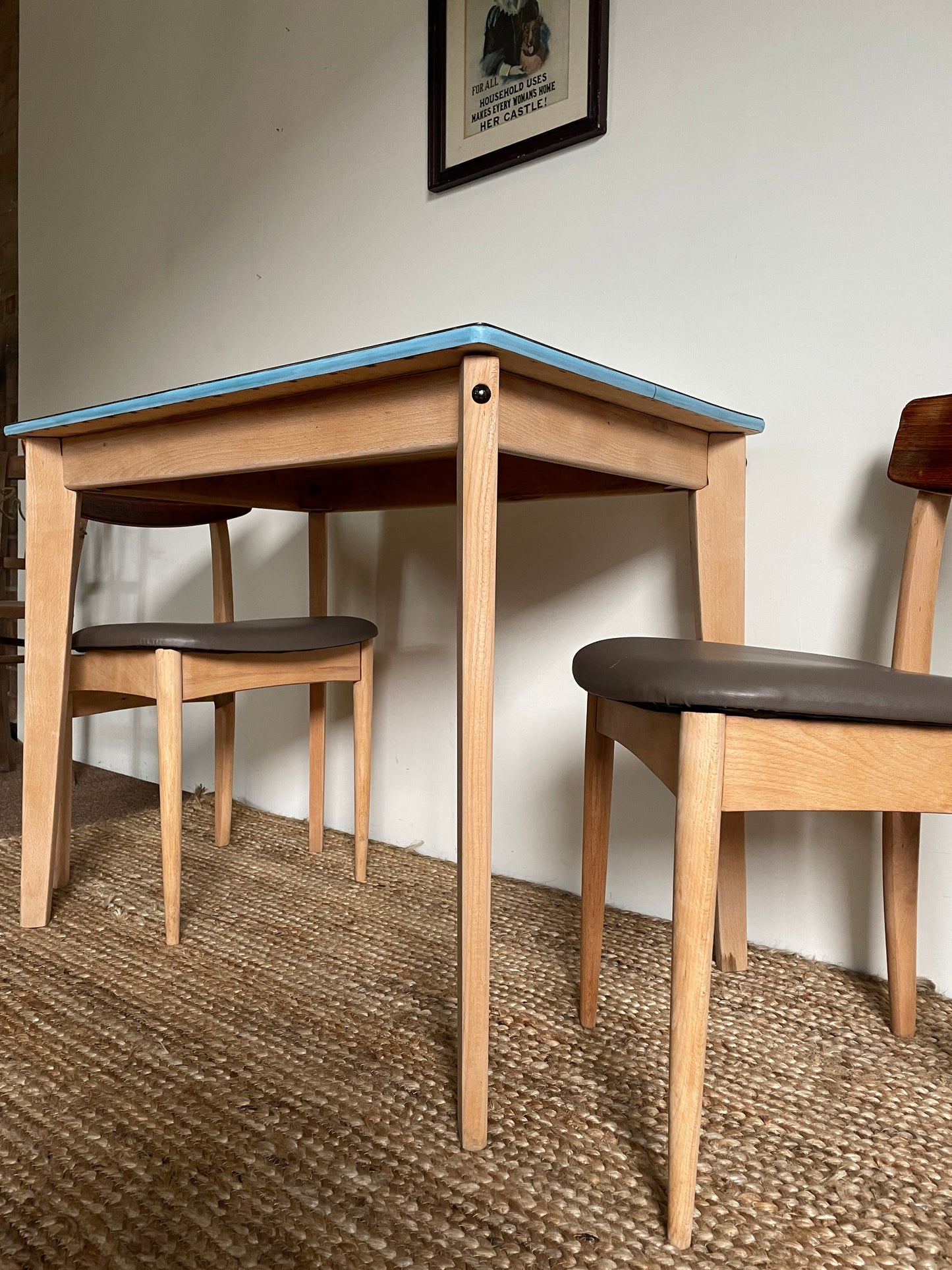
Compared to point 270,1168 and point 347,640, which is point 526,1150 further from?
point 347,640

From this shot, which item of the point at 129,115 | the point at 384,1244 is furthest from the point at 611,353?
the point at 129,115

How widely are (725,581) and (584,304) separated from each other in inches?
23.5

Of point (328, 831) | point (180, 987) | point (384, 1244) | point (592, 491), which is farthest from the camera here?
point (328, 831)

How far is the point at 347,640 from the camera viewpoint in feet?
5.08

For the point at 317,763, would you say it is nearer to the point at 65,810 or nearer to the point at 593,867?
the point at 65,810

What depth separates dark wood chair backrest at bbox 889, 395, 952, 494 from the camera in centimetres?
103

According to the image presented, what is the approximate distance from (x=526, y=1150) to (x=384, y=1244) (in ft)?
0.56

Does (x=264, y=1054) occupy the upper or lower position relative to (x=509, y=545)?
lower

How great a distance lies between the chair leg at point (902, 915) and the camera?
3.60ft

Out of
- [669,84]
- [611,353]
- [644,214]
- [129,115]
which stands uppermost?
[129,115]

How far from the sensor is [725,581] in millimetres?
1285

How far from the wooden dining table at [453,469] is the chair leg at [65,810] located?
0.11 ft

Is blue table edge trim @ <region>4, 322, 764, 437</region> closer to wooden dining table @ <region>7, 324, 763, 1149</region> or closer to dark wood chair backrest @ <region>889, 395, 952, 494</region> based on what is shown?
wooden dining table @ <region>7, 324, 763, 1149</region>

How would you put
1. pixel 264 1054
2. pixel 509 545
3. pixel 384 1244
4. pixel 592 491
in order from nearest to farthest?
pixel 384 1244, pixel 264 1054, pixel 592 491, pixel 509 545
